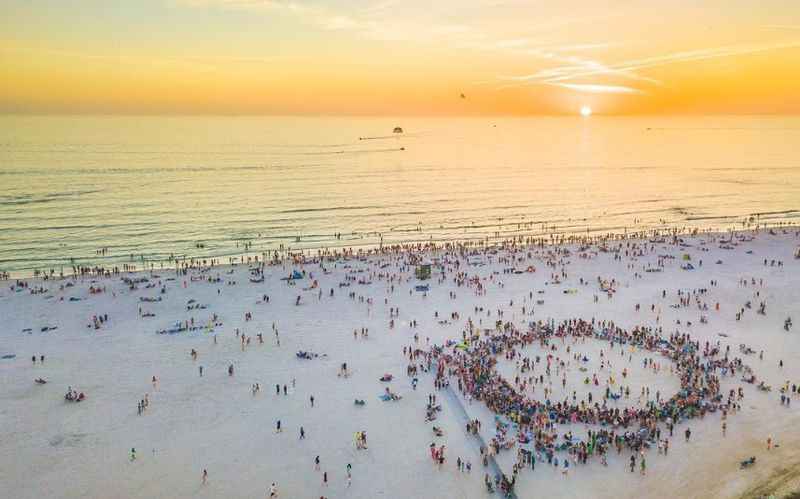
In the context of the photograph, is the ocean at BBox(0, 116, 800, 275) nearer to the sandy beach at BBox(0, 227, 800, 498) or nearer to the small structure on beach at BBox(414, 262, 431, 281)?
the sandy beach at BBox(0, 227, 800, 498)

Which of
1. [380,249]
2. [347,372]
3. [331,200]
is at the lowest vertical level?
[347,372]

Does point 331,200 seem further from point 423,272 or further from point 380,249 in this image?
point 423,272

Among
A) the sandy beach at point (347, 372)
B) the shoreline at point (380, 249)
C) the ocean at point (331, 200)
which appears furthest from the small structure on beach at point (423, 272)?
the ocean at point (331, 200)

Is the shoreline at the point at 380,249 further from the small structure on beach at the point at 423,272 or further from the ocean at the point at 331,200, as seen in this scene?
A: the small structure on beach at the point at 423,272

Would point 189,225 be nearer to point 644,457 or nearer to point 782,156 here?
point 644,457

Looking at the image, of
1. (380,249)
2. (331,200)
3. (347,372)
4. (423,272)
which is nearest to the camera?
(347,372)

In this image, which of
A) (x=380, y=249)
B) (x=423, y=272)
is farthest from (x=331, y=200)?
(x=423, y=272)

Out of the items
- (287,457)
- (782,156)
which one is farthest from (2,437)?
(782,156)

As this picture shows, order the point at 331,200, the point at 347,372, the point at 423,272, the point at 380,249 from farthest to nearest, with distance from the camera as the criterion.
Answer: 1. the point at 331,200
2. the point at 380,249
3. the point at 423,272
4. the point at 347,372
